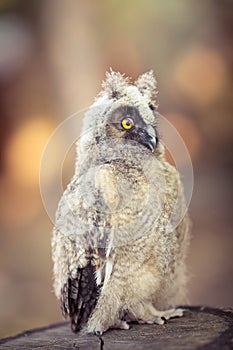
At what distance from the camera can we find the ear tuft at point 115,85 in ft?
3.27

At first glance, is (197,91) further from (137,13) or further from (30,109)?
(30,109)

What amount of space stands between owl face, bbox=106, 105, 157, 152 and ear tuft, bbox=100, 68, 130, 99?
0.04 meters

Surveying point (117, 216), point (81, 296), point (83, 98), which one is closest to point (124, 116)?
point (117, 216)

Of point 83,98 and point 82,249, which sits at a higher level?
point 83,98

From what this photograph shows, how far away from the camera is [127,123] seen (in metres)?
0.97

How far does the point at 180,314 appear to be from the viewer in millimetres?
1081

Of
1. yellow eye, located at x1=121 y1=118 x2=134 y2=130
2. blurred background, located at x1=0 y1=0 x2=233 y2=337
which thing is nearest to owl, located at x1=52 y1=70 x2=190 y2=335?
yellow eye, located at x1=121 y1=118 x2=134 y2=130

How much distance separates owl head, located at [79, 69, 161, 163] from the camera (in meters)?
0.97

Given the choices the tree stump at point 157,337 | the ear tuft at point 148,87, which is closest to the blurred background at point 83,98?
the ear tuft at point 148,87

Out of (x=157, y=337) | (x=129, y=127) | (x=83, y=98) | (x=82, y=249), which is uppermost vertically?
(x=83, y=98)

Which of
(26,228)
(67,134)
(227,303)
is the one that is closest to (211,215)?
(227,303)

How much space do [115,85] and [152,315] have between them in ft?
1.51

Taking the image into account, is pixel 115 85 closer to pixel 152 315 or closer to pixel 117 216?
pixel 117 216

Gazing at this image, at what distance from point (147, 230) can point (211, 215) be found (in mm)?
738
